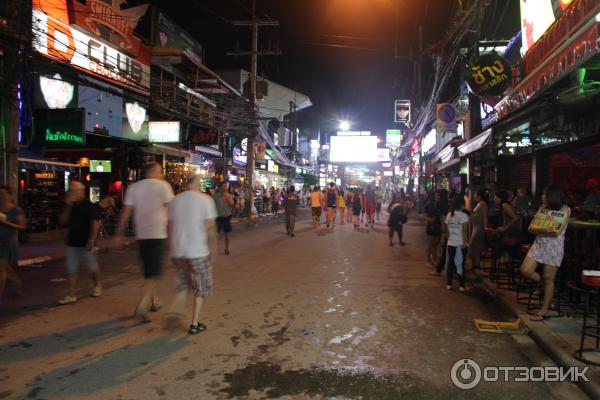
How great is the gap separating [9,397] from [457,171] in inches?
916

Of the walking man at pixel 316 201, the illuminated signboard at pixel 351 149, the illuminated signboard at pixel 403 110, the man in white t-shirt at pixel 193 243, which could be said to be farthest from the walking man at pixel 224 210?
the illuminated signboard at pixel 351 149

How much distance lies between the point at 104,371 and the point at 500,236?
7.45m

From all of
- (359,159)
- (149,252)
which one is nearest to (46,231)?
(149,252)

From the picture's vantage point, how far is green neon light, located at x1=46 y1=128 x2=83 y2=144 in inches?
516

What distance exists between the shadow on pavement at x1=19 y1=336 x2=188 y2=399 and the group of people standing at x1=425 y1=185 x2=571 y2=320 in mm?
4563

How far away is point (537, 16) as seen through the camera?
37.0 feet

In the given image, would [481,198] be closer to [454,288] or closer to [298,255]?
[454,288]

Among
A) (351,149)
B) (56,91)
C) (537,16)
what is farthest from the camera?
(351,149)

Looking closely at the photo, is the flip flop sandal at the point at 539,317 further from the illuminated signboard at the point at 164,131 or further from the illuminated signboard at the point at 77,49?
the illuminated signboard at the point at 164,131

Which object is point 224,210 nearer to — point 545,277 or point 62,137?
point 62,137

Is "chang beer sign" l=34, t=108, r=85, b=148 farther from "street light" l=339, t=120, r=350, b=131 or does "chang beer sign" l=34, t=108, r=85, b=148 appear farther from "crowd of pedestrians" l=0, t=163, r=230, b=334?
"street light" l=339, t=120, r=350, b=131

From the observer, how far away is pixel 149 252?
586 cm

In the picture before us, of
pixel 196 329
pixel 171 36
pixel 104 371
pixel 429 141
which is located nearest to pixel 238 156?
pixel 171 36

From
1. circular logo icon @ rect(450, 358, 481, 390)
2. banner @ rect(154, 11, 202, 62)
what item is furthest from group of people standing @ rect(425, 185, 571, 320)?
banner @ rect(154, 11, 202, 62)
